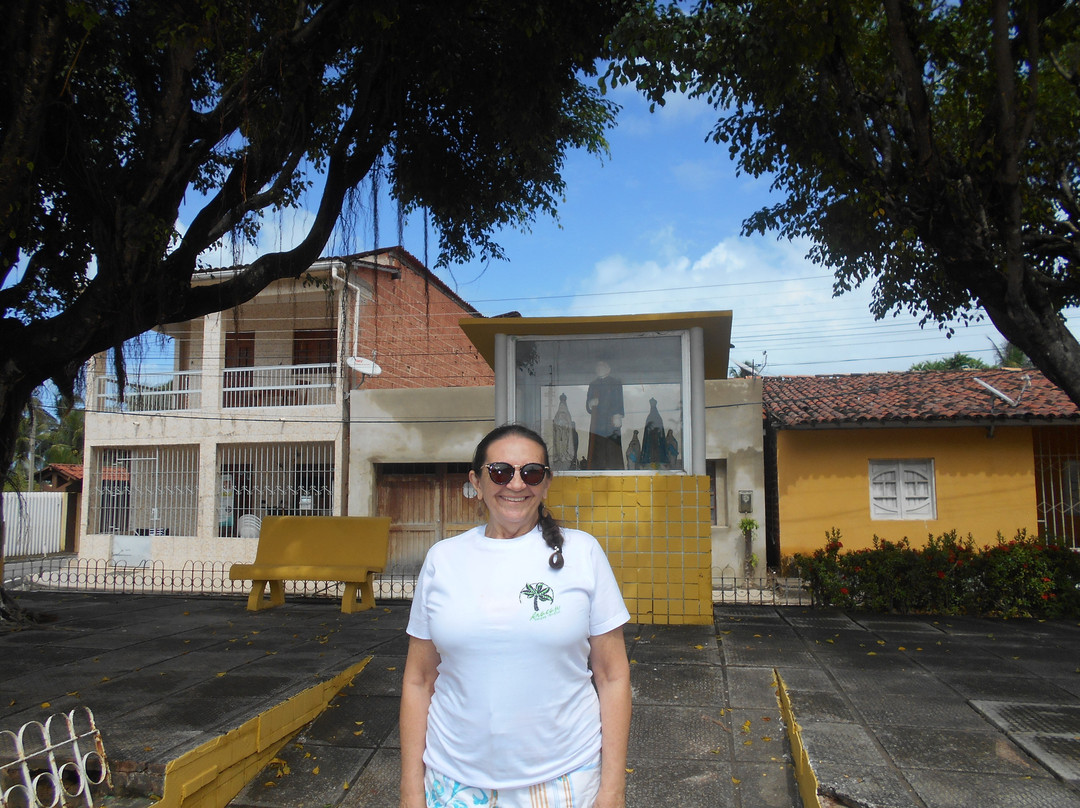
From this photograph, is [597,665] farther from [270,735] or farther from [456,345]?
[456,345]

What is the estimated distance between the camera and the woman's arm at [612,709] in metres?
2.06

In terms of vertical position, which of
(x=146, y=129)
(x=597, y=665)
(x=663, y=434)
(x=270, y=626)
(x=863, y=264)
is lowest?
(x=270, y=626)

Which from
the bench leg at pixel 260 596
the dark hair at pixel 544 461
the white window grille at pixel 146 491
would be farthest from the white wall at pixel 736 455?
the dark hair at pixel 544 461

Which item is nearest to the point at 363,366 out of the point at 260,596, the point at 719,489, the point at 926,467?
the point at 719,489

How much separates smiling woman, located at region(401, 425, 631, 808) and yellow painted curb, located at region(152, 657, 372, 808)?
1912 millimetres

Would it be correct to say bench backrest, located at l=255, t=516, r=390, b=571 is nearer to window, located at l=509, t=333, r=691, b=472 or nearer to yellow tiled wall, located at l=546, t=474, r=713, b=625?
window, located at l=509, t=333, r=691, b=472

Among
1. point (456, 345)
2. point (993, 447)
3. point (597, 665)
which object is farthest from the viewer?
point (456, 345)

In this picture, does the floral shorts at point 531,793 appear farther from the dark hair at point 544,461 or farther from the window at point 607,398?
the window at point 607,398

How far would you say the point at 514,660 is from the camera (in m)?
2.02

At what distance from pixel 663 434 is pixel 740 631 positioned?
6.53 ft

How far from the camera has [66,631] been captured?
7363mm

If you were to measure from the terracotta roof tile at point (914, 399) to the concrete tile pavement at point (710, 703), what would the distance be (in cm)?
626

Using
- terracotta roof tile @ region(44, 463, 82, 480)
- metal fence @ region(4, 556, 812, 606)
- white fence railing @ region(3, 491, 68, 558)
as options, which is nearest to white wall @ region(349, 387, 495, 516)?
metal fence @ region(4, 556, 812, 606)

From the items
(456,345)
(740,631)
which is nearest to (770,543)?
(740,631)
